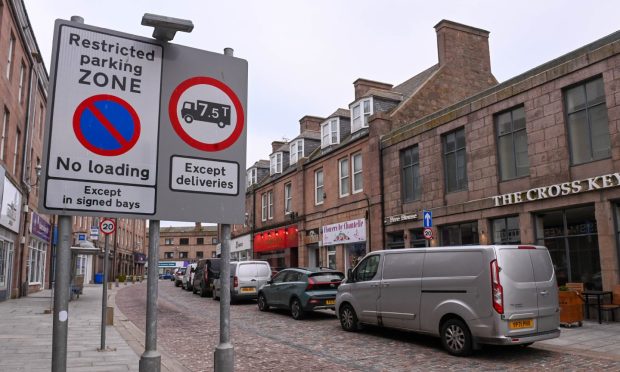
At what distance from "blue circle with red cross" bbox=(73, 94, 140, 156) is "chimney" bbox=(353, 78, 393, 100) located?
25364 mm

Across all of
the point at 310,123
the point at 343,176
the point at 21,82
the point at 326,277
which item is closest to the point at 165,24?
the point at 326,277

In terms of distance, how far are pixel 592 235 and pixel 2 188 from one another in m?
19.6

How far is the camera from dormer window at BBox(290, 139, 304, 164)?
1288 inches

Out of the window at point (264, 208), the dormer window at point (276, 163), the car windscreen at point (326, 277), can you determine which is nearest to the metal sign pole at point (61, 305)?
the car windscreen at point (326, 277)

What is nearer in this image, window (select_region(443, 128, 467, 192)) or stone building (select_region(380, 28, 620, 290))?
stone building (select_region(380, 28, 620, 290))

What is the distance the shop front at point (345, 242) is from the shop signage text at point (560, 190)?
8448mm

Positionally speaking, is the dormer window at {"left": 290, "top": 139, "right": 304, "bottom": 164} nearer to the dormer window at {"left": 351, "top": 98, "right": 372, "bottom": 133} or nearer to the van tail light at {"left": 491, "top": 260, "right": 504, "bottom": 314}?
the dormer window at {"left": 351, "top": 98, "right": 372, "bottom": 133}

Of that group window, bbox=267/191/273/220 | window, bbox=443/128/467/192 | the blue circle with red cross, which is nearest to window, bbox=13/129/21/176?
window, bbox=267/191/273/220

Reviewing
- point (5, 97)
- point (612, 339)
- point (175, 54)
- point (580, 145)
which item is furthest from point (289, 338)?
point (5, 97)

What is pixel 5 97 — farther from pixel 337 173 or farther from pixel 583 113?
pixel 583 113

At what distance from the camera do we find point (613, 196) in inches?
500

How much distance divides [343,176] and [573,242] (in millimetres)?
13350

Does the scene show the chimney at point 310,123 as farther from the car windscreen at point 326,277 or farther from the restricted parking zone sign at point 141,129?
the restricted parking zone sign at point 141,129

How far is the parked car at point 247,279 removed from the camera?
20.4 m
